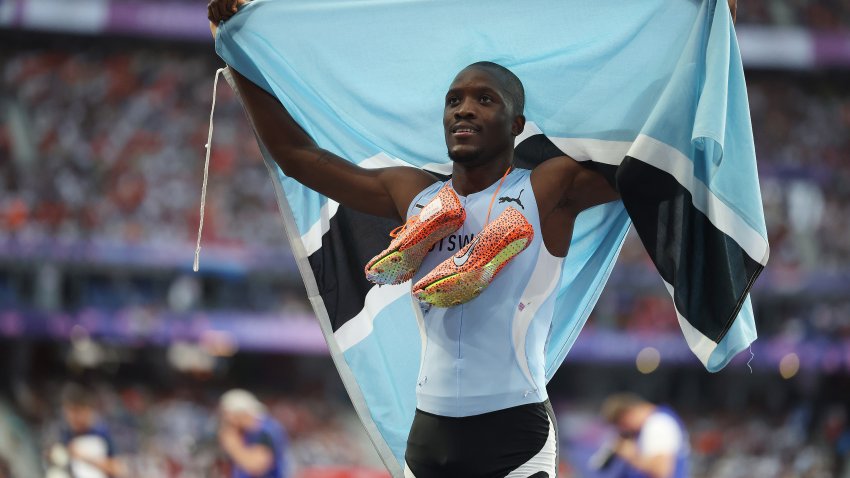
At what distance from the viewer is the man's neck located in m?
3.14

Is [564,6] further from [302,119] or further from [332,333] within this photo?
[332,333]

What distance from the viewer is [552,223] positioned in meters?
3.09

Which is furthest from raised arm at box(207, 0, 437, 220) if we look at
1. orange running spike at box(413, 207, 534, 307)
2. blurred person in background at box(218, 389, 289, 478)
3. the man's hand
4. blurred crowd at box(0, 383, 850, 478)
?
blurred crowd at box(0, 383, 850, 478)

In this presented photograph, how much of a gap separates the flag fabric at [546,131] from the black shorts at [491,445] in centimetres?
55

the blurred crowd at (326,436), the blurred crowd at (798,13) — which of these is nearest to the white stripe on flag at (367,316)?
the blurred crowd at (326,436)

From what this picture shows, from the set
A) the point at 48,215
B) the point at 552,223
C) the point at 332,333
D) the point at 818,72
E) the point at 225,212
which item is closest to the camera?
the point at 552,223

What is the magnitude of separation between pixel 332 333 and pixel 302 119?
745 mm

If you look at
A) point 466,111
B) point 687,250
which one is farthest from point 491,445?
point 466,111

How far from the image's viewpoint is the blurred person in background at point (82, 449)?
8.51 meters

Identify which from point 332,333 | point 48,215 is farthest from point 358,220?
point 48,215

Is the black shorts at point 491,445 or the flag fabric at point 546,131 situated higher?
the flag fabric at point 546,131

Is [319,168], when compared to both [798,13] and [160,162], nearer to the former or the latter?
[160,162]

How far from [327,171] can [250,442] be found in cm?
496

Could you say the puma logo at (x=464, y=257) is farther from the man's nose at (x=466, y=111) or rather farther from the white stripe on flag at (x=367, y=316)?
the white stripe on flag at (x=367, y=316)
